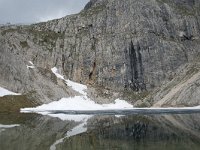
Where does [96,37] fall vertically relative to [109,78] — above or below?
above

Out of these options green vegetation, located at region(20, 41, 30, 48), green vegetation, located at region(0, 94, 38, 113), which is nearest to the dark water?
green vegetation, located at region(0, 94, 38, 113)

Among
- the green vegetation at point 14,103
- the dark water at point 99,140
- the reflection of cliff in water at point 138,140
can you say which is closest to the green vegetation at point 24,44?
the green vegetation at point 14,103

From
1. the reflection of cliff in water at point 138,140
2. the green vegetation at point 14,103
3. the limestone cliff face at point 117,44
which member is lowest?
the reflection of cliff in water at point 138,140

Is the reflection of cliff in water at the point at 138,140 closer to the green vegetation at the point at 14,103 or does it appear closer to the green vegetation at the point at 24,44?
the green vegetation at the point at 14,103

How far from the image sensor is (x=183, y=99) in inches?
5290

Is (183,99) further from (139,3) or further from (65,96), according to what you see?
(139,3)

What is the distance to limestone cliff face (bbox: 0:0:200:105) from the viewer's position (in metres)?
175

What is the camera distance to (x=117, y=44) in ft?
587

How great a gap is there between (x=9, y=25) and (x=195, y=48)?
269ft

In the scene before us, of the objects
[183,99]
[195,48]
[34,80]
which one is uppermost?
[195,48]

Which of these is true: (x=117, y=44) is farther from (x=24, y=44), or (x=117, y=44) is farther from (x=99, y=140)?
(x=99, y=140)

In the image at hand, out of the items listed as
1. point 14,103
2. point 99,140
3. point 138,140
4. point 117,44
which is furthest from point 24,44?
point 138,140

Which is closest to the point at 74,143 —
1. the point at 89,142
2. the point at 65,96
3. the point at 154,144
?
the point at 89,142

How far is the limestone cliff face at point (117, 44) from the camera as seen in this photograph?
175m
